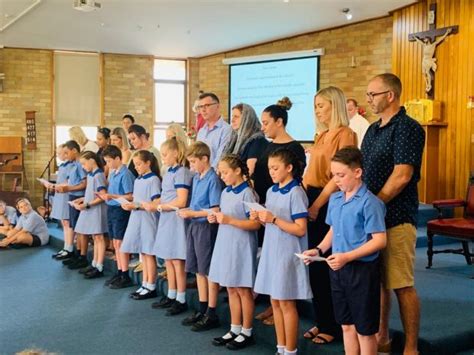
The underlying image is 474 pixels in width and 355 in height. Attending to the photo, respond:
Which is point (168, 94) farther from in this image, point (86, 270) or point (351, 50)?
point (86, 270)

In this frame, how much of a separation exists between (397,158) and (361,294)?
25.6 inches

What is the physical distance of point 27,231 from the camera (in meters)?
7.17

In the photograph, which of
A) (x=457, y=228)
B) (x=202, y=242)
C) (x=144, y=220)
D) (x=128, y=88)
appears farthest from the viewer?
(x=128, y=88)

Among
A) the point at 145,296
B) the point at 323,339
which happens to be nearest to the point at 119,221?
the point at 145,296

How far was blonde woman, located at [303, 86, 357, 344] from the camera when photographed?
2.90m

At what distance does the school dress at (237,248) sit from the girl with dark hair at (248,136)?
26 cm

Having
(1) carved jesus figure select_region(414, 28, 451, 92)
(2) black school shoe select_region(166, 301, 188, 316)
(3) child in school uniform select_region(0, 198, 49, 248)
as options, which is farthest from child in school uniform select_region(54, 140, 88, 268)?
(1) carved jesus figure select_region(414, 28, 451, 92)

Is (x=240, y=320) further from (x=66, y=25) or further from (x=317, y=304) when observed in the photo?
(x=66, y=25)

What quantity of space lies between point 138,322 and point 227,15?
514 cm

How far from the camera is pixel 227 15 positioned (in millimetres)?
7867

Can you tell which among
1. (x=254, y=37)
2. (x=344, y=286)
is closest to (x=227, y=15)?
(x=254, y=37)

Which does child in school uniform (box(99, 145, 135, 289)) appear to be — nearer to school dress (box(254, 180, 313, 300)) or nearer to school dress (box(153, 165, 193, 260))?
school dress (box(153, 165, 193, 260))

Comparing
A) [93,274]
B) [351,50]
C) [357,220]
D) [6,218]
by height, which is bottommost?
[93,274]

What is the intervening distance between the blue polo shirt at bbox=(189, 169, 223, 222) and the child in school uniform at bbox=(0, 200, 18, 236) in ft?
14.7
